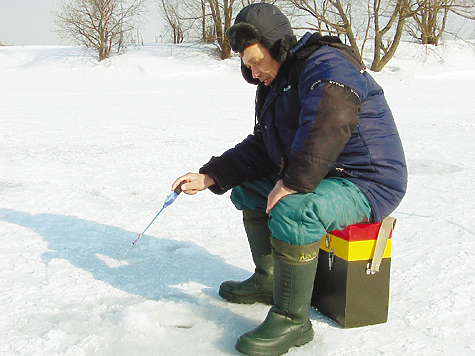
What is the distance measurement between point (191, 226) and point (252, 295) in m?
1.12

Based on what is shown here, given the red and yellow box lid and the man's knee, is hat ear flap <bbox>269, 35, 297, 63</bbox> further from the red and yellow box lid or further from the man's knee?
the red and yellow box lid

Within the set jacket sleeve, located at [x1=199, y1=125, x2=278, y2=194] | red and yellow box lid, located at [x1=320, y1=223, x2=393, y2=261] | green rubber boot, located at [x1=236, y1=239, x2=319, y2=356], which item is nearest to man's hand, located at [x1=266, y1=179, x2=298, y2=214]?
green rubber boot, located at [x1=236, y1=239, x2=319, y2=356]

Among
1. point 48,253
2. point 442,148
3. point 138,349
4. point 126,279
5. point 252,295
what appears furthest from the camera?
point 442,148

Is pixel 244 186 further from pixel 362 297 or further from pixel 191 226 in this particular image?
pixel 191 226

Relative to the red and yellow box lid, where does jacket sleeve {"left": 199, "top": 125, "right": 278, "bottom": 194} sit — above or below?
above

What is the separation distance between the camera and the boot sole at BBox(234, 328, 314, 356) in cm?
179

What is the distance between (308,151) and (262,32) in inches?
21.2

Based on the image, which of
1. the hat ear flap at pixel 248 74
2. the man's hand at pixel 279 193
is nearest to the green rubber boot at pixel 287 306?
the man's hand at pixel 279 193

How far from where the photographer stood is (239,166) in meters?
2.26

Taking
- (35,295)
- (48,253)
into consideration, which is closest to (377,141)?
(35,295)

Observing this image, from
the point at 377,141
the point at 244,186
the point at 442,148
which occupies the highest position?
the point at 377,141

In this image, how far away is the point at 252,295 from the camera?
2229 mm

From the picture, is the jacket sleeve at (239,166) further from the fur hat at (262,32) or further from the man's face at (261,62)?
the fur hat at (262,32)

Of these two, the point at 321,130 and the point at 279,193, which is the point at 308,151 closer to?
the point at 321,130
